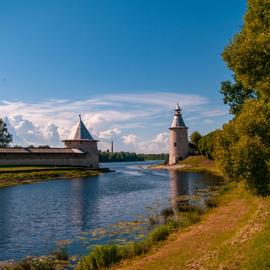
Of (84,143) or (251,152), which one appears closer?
(251,152)

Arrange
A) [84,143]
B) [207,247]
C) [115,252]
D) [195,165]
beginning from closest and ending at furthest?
[207,247] → [115,252] → [84,143] → [195,165]

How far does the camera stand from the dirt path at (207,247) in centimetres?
1093

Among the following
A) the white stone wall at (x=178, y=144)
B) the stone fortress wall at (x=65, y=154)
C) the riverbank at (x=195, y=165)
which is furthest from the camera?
the white stone wall at (x=178, y=144)

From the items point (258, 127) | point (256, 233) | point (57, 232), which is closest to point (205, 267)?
point (256, 233)

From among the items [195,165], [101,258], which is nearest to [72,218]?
[101,258]

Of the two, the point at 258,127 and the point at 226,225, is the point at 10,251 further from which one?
the point at 258,127

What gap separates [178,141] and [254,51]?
74.2m

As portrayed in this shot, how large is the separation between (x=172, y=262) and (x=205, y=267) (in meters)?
1.36

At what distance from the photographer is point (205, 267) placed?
10625mm

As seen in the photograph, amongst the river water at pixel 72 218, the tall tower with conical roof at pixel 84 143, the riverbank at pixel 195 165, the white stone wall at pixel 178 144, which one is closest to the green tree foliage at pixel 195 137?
the white stone wall at pixel 178 144

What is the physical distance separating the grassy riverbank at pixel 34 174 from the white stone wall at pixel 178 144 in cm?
2817

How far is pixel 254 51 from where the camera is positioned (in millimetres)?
14930

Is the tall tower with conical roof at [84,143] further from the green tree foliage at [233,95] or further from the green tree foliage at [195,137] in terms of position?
the green tree foliage at [233,95]

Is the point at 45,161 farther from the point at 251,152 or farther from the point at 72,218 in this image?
the point at 251,152
